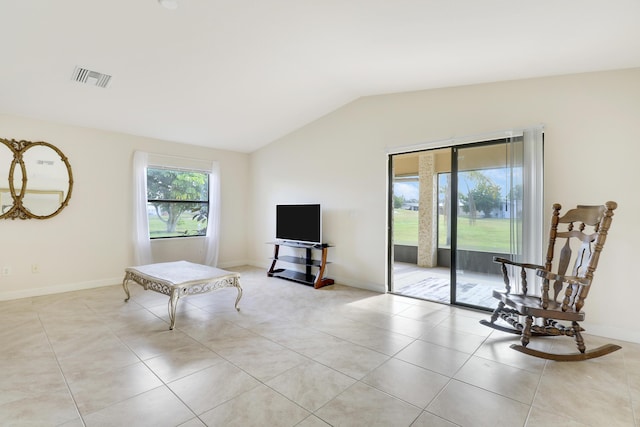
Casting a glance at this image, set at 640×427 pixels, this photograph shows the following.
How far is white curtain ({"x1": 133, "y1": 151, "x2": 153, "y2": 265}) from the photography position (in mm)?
4750

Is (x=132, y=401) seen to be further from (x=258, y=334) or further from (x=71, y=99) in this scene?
(x=71, y=99)

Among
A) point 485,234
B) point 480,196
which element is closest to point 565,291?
point 485,234

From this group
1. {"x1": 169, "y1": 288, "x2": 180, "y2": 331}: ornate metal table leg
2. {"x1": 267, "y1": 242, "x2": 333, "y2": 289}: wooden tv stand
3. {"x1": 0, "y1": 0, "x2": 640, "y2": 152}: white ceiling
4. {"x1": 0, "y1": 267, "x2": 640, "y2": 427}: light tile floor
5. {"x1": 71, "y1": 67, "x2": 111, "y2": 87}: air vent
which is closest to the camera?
{"x1": 0, "y1": 267, "x2": 640, "y2": 427}: light tile floor

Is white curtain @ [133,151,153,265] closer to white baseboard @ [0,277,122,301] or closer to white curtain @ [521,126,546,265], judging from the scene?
white baseboard @ [0,277,122,301]

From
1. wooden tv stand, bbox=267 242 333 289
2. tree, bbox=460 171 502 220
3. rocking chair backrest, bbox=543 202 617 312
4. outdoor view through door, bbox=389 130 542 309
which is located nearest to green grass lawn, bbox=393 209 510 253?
outdoor view through door, bbox=389 130 542 309

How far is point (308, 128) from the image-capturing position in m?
5.19

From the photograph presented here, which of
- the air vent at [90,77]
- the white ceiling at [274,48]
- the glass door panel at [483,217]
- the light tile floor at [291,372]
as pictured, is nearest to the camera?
the light tile floor at [291,372]

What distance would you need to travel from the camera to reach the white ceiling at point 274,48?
2227 millimetres

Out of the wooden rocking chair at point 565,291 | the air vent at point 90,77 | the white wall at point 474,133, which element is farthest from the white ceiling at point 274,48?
the wooden rocking chair at point 565,291

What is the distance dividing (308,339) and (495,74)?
3242mm

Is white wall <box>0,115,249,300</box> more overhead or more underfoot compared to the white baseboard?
more overhead

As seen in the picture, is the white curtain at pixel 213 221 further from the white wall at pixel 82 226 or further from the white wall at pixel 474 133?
the white wall at pixel 474 133

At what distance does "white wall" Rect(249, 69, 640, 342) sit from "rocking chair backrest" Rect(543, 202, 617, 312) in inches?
12.4

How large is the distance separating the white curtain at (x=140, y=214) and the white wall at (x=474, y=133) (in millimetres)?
2069
